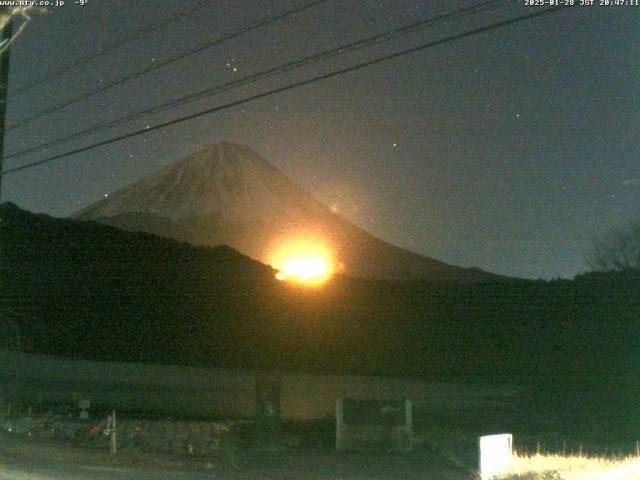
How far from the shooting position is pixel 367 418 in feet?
52.6

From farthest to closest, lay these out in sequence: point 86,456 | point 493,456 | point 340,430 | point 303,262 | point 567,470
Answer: point 303,262
point 340,430
point 86,456
point 493,456
point 567,470

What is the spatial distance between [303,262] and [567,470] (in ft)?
142

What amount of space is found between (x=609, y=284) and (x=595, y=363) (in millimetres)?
3398

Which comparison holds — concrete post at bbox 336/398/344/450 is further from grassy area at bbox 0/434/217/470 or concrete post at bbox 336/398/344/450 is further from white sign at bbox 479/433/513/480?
white sign at bbox 479/433/513/480

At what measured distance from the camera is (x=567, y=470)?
37.3ft

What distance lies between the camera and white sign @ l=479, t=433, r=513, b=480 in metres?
11.7

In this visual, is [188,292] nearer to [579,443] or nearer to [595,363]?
[595,363]

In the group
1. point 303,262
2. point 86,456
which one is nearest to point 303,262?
point 303,262

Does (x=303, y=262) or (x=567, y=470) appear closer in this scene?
(x=567, y=470)

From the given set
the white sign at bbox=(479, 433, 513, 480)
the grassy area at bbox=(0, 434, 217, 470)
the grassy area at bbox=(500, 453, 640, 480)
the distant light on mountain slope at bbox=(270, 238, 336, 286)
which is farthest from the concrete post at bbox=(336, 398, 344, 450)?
the distant light on mountain slope at bbox=(270, 238, 336, 286)

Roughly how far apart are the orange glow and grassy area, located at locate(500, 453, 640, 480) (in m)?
30.0

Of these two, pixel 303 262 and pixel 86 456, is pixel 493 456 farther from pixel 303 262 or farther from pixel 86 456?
pixel 303 262

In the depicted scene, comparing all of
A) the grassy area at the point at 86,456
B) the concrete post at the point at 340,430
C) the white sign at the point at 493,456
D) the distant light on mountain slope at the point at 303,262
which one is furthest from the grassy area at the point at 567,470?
the distant light on mountain slope at the point at 303,262

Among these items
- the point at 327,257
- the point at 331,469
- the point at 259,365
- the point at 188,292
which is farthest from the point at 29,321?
the point at 331,469
